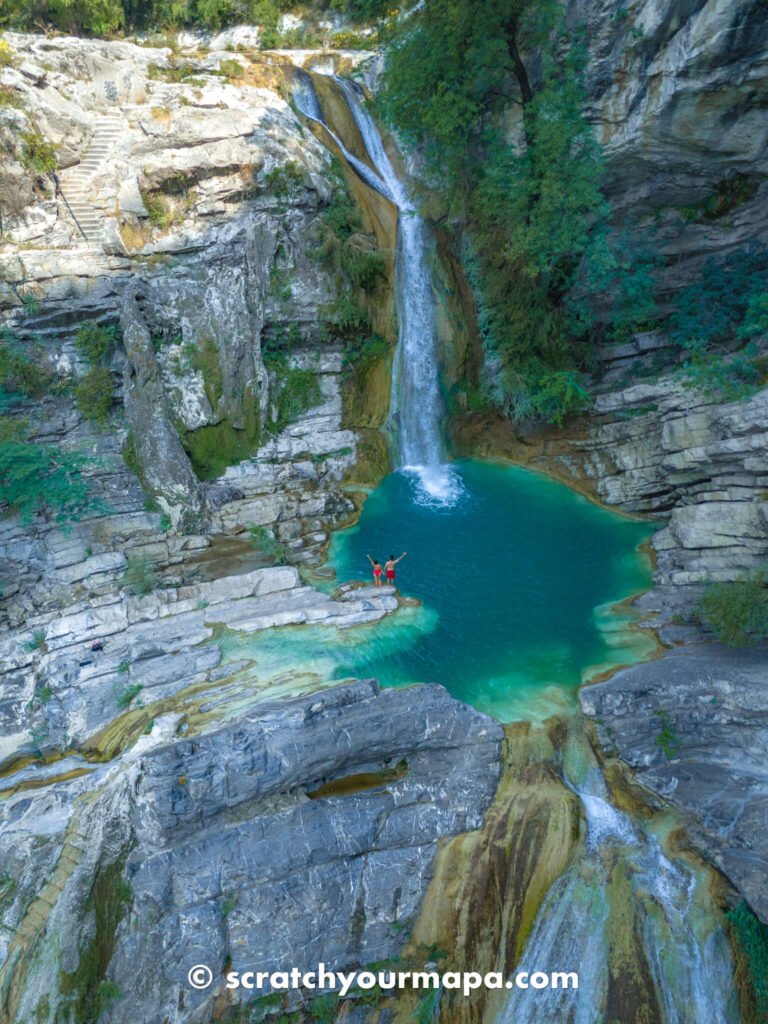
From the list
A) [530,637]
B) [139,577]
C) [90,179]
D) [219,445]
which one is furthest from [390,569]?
[90,179]

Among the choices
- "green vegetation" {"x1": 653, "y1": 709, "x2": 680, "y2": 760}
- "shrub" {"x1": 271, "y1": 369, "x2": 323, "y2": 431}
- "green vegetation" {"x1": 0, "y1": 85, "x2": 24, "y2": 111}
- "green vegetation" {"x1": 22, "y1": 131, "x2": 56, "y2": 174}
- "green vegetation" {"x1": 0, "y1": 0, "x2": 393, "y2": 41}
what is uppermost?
"green vegetation" {"x1": 0, "y1": 0, "x2": 393, "y2": 41}

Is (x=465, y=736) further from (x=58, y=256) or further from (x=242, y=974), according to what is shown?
(x=58, y=256)

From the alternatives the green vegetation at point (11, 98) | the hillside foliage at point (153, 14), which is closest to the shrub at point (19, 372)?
the green vegetation at point (11, 98)

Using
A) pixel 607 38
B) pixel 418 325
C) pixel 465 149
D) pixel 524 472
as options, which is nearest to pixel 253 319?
pixel 418 325

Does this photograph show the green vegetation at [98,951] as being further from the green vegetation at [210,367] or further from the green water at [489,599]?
the green vegetation at [210,367]

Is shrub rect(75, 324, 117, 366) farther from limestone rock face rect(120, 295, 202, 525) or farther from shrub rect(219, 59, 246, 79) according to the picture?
shrub rect(219, 59, 246, 79)

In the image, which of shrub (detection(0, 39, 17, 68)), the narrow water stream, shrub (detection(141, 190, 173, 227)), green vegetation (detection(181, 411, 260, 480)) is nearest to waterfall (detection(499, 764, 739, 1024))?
the narrow water stream
